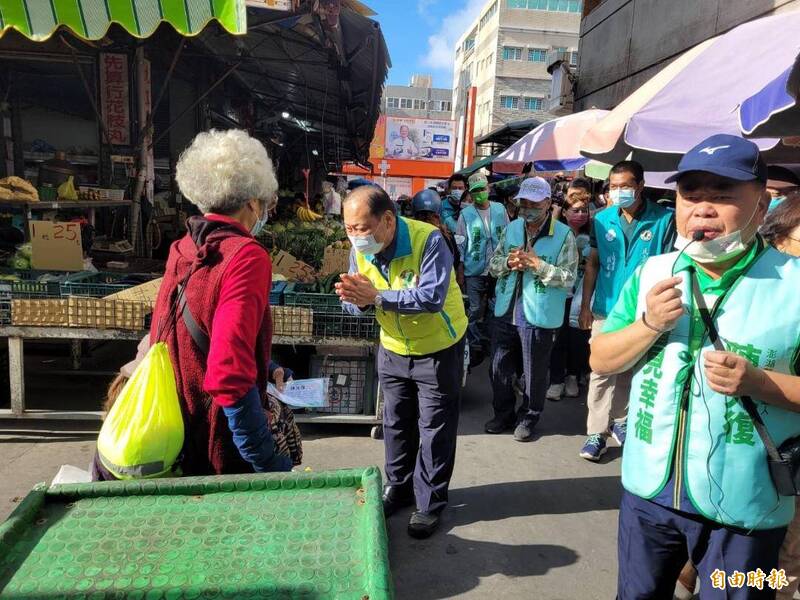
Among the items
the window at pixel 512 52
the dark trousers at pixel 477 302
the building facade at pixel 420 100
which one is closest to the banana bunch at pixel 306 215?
the dark trousers at pixel 477 302

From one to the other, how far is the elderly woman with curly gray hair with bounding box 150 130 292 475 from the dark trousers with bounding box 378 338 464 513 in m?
1.20

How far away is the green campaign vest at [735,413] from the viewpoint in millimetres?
1477

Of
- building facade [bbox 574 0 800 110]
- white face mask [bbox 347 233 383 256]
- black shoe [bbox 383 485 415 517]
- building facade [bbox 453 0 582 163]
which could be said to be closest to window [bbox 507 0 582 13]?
building facade [bbox 453 0 582 163]

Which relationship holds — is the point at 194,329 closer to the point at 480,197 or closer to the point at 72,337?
the point at 72,337

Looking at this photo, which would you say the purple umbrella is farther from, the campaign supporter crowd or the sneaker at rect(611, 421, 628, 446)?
the sneaker at rect(611, 421, 628, 446)

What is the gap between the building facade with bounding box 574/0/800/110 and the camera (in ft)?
27.2


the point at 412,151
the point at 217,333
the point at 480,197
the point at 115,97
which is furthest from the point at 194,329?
the point at 412,151

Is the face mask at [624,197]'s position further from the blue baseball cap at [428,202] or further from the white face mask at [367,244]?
the white face mask at [367,244]

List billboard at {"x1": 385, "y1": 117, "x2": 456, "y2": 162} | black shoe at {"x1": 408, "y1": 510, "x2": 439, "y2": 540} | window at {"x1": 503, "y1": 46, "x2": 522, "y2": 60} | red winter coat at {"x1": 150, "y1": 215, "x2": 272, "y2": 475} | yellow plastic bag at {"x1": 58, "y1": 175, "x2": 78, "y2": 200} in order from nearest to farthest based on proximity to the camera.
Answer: red winter coat at {"x1": 150, "y1": 215, "x2": 272, "y2": 475} < black shoe at {"x1": 408, "y1": 510, "x2": 439, "y2": 540} < yellow plastic bag at {"x1": 58, "y1": 175, "x2": 78, "y2": 200} < billboard at {"x1": 385, "y1": 117, "x2": 456, "y2": 162} < window at {"x1": 503, "y1": 46, "x2": 522, "y2": 60}

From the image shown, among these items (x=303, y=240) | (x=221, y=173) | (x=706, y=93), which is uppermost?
(x=706, y=93)

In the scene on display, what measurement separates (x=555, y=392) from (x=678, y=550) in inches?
145

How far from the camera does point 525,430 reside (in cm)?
429

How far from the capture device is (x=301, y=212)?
30.3 ft

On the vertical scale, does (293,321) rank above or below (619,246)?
below
